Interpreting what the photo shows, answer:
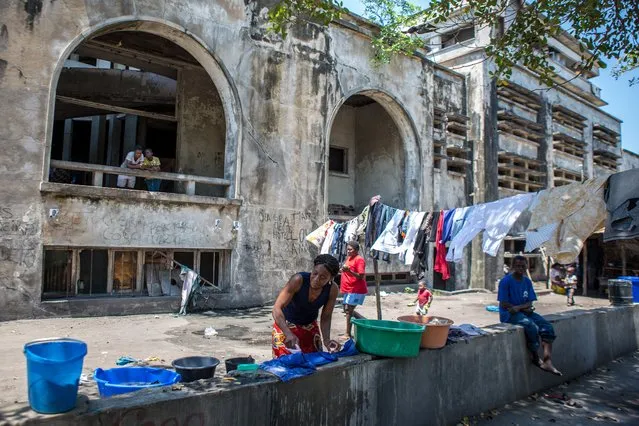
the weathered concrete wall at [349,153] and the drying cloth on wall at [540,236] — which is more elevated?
the weathered concrete wall at [349,153]

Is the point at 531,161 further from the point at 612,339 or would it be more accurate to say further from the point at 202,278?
the point at 202,278

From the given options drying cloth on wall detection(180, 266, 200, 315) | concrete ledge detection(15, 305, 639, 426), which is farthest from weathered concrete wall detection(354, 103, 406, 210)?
concrete ledge detection(15, 305, 639, 426)

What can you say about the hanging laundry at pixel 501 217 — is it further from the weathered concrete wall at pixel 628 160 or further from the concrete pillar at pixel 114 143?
the weathered concrete wall at pixel 628 160

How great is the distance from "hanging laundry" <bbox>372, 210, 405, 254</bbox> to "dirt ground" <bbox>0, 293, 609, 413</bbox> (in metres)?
1.81

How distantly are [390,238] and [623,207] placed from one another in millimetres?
3894

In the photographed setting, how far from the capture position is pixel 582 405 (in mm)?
5613

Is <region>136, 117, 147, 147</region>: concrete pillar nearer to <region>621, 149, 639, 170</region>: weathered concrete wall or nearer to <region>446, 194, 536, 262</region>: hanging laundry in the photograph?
<region>446, 194, 536, 262</region>: hanging laundry

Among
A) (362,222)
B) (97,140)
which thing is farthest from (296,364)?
(97,140)

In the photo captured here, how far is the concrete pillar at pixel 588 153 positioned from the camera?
24.4m

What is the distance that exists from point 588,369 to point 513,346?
2361mm

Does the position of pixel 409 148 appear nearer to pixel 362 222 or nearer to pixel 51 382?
pixel 362 222

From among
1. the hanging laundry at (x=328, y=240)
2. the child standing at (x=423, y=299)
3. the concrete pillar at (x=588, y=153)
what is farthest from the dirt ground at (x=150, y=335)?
the concrete pillar at (x=588, y=153)

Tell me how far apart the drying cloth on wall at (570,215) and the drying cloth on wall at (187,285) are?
690 centimetres

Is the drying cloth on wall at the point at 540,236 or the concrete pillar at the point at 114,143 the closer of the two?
the drying cloth on wall at the point at 540,236
